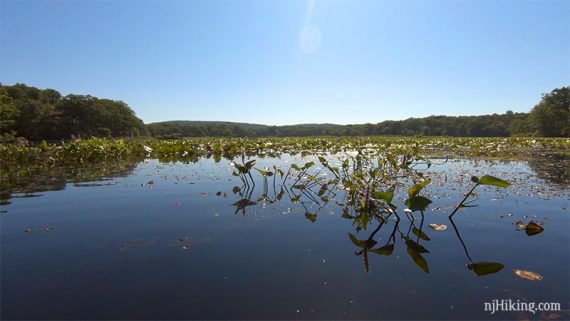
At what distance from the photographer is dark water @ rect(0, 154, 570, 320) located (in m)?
2.04

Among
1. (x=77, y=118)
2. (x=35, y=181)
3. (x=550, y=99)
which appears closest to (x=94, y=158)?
(x=35, y=181)

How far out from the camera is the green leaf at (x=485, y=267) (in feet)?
8.20

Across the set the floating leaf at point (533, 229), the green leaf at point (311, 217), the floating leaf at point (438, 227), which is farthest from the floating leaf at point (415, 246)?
the floating leaf at point (533, 229)

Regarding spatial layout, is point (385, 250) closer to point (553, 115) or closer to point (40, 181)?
point (40, 181)

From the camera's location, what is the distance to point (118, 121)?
199 feet

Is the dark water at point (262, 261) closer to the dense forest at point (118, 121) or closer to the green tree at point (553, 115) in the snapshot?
the dense forest at point (118, 121)

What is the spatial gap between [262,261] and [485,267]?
5.63 ft

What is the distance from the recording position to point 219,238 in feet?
11.1

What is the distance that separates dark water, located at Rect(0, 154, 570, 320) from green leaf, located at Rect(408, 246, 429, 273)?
0.19 ft

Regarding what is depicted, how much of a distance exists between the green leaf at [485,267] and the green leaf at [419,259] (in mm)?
322

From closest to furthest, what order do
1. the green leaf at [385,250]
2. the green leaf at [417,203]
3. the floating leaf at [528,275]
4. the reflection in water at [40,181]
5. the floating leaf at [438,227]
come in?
the floating leaf at [528,275]
the green leaf at [385,250]
the green leaf at [417,203]
the floating leaf at [438,227]
the reflection in water at [40,181]

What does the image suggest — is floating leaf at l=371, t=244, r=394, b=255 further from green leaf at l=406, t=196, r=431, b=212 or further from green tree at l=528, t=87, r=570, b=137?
green tree at l=528, t=87, r=570, b=137

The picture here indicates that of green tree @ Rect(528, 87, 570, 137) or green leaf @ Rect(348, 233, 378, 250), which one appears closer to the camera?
green leaf @ Rect(348, 233, 378, 250)

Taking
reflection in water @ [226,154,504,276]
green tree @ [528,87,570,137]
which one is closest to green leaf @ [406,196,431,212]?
reflection in water @ [226,154,504,276]
